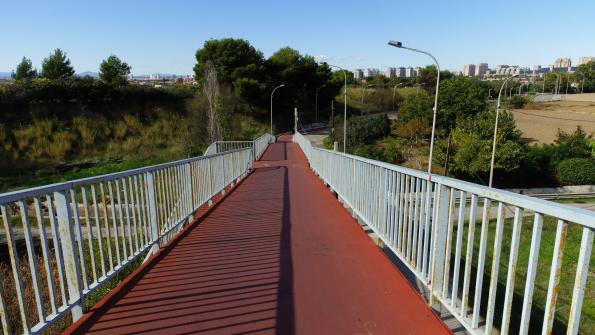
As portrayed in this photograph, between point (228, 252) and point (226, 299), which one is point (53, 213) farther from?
point (228, 252)

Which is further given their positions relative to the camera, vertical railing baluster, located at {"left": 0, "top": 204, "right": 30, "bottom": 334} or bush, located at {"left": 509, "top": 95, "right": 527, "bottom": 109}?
bush, located at {"left": 509, "top": 95, "right": 527, "bottom": 109}

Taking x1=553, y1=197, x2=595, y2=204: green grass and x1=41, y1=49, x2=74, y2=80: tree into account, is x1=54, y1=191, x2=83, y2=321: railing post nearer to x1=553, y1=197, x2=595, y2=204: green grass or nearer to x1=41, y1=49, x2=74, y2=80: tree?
x1=553, y1=197, x2=595, y2=204: green grass

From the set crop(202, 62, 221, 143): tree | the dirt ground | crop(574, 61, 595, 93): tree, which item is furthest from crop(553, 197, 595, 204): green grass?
crop(574, 61, 595, 93): tree

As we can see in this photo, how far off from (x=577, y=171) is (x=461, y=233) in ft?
133

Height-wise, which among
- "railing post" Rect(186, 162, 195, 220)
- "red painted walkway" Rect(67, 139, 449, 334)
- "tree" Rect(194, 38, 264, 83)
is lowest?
"red painted walkway" Rect(67, 139, 449, 334)

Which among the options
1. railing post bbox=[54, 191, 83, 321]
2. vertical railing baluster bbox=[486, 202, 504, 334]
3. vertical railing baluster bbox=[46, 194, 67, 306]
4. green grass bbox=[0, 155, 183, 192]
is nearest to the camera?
vertical railing baluster bbox=[486, 202, 504, 334]

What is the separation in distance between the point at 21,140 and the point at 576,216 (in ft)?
127

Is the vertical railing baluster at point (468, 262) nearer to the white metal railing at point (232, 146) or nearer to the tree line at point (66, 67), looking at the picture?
the white metal railing at point (232, 146)

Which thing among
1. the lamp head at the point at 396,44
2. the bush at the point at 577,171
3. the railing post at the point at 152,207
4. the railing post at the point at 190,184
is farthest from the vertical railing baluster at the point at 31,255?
the bush at the point at 577,171

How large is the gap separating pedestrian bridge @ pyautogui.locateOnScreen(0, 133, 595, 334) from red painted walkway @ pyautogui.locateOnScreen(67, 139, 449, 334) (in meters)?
0.01

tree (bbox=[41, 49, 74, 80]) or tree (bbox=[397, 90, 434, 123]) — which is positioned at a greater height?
tree (bbox=[41, 49, 74, 80])

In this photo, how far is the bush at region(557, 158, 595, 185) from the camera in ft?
111

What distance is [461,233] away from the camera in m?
2.48

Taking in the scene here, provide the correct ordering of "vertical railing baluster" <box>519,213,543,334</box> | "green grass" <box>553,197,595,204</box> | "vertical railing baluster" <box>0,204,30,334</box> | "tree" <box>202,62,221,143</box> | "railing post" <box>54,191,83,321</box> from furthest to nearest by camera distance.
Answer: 1. "green grass" <box>553,197,595,204</box>
2. "tree" <box>202,62,221,143</box>
3. "railing post" <box>54,191,83,321</box>
4. "vertical railing baluster" <box>0,204,30,334</box>
5. "vertical railing baluster" <box>519,213,543,334</box>
